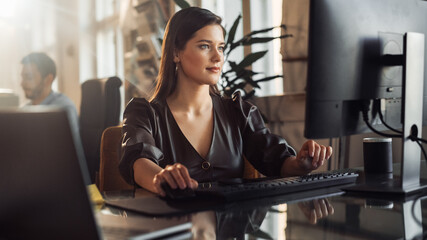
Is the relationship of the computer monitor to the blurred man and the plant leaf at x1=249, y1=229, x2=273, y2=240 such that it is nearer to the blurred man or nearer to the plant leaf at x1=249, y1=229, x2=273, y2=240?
the plant leaf at x1=249, y1=229, x2=273, y2=240

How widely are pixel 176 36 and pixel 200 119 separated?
306 mm

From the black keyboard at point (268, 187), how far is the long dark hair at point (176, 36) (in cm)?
60

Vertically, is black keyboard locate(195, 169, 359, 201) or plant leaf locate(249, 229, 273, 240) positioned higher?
plant leaf locate(249, 229, 273, 240)

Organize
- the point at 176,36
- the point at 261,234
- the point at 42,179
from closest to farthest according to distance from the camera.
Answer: the point at 42,179 → the point at 261,234 → the point at 176,36

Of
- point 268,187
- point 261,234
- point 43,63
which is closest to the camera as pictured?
point 261,234

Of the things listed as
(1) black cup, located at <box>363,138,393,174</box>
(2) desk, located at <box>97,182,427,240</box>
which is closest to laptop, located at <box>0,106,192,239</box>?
(2) desk, located at <box>97,182,427,240</box>

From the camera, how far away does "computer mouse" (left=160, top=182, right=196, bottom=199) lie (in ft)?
3.41

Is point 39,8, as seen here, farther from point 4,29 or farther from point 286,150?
point 286,150

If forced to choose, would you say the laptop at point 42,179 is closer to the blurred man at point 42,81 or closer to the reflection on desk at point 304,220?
the reflection on desk at point 304,220

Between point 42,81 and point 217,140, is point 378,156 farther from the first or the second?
point 42,81

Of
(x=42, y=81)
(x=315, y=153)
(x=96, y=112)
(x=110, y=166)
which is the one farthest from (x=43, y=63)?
(x=315, y=153)

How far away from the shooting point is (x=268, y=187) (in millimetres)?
1110

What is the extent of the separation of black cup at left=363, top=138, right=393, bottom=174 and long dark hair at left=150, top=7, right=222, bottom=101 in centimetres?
66

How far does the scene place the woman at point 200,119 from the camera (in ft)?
5.29
